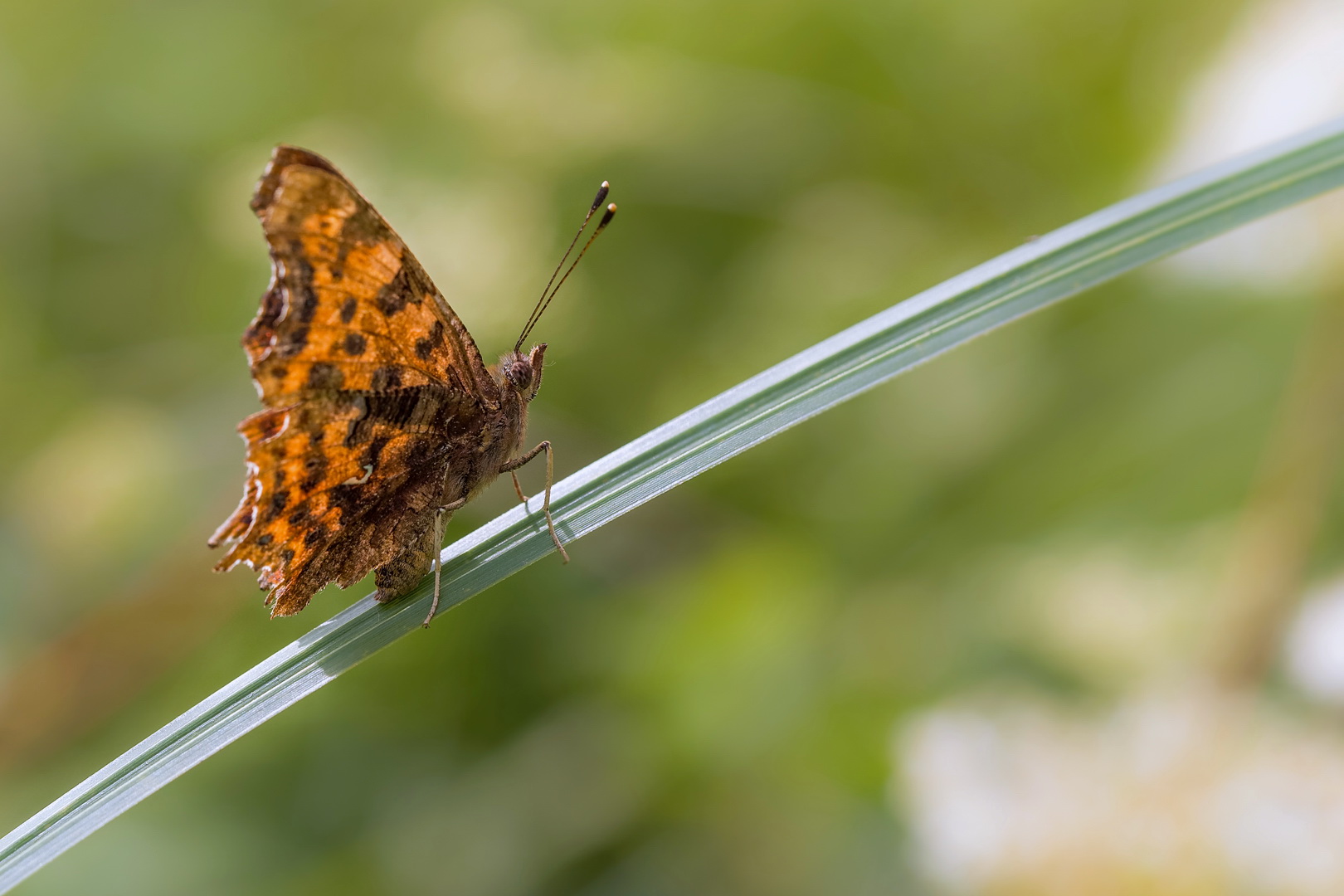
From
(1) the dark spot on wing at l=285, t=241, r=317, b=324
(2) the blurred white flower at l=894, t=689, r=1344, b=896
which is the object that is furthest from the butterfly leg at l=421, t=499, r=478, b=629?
(2) the blurred white flower at l=894, t=689, r=1344, b=896

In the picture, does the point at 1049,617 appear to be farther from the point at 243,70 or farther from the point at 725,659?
the point at 243,70

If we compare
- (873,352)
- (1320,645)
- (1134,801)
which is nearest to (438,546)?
(873,352)

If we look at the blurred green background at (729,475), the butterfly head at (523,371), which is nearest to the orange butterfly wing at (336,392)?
the butterfly head at (523,371)

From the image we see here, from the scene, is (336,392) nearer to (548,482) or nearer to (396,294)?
(396,294)

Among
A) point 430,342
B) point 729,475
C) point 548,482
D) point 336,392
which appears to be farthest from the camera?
point 729,475

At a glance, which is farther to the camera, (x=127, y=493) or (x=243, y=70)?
(x=243, y=70)

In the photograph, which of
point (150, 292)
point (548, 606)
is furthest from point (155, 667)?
point (150, 292)
